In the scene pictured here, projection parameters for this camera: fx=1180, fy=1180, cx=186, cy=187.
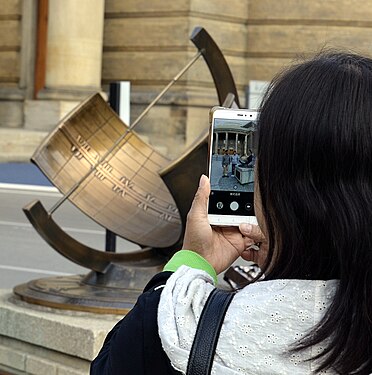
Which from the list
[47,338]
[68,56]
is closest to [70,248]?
[47,338]

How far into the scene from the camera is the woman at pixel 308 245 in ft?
6.06

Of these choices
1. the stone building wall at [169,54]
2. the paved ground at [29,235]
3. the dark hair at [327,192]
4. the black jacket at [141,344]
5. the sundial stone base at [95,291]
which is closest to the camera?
the dark hair at [327,192]

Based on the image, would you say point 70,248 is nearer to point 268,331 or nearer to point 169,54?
point 268,331

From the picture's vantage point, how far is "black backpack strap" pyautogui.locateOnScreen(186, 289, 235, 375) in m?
1.88

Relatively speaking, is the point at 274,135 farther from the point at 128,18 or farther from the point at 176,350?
the point at 128,18

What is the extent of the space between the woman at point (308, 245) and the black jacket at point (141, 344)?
16 mm

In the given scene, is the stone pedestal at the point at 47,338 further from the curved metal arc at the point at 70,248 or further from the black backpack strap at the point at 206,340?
the black backpack strap at the point at 206,340

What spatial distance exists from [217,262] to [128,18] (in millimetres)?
22650

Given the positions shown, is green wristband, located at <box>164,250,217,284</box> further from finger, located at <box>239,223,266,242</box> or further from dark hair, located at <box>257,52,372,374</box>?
dark hair, located at <box>257,52,372,374</box>

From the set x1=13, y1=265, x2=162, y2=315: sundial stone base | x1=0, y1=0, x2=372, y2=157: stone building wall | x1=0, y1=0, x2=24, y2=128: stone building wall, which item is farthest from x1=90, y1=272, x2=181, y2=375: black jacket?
x1=0, y1=0, x2=24, y2=128: stone building wall

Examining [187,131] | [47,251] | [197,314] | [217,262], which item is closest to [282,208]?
[197,314]

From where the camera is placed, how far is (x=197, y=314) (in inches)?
75.9

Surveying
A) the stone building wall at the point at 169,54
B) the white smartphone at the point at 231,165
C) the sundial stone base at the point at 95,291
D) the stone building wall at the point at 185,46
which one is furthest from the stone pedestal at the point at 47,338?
the stone building wall at the point at 169,54

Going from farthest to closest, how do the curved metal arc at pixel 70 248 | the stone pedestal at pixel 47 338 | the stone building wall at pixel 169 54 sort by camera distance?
the stone building wall at pixel 169 54 < the curved metal arc at pixel 70 248 < the stone pedestal at pixel 47 338
